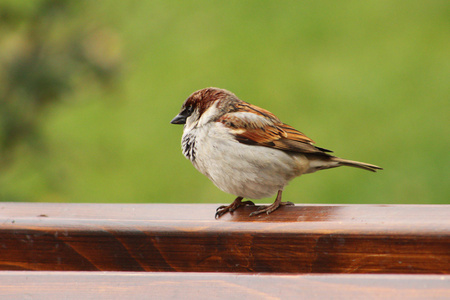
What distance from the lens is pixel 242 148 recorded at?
2.26 m

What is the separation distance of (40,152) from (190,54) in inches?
108

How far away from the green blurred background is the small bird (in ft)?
3.62

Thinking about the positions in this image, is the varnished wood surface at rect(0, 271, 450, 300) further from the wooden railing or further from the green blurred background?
the green blurred background

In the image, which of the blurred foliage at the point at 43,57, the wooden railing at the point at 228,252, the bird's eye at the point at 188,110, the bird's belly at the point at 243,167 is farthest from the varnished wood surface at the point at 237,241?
the blurred foliage at the point at 43,57

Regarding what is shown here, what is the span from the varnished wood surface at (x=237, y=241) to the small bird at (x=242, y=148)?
578 mm

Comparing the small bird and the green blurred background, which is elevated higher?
the small bird

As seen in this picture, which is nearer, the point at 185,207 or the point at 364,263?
the point at 364,263

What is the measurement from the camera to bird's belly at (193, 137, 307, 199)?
7.23 feet

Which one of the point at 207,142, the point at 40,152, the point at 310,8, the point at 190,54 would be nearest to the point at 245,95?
the point at 190,54

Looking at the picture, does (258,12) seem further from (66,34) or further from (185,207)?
(185,207)

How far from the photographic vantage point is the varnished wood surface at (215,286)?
1197 millimetres

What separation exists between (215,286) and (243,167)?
0.99m

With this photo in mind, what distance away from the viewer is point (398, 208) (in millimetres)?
1514

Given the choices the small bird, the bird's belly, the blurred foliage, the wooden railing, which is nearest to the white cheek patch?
the small bird
